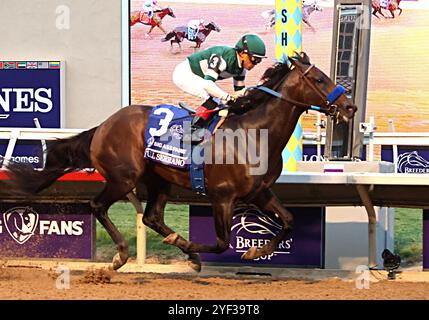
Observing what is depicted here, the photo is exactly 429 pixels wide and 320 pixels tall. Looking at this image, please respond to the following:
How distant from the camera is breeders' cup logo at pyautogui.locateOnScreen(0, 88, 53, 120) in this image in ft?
Result: 43.2

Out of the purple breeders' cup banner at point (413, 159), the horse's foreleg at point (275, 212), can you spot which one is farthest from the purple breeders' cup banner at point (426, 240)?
the purple breeders' cup banner at point (413, 159)

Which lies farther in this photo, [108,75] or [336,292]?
[108,75]

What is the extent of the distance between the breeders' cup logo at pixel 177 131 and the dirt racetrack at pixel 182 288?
0.97 metres

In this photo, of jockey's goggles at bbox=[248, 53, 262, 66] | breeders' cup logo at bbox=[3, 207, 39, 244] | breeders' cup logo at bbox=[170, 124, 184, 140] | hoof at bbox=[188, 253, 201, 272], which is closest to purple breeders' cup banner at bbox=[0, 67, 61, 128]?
breeders' cup logo at bbox=[3, 207, 39, 244]

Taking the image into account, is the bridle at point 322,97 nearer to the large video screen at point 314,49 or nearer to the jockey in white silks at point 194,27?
the large video screen at point 314,49

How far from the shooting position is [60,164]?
6.42 m

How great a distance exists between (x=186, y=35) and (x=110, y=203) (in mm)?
8318

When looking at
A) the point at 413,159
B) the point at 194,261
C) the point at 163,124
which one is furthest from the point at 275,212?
the point at 413,159

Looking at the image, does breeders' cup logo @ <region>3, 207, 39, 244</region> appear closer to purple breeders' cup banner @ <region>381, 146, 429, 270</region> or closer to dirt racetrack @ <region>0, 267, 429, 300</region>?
dirt racetrack @ <region>0, 267, 429, 300</region>

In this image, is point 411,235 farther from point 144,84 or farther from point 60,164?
point 144,84

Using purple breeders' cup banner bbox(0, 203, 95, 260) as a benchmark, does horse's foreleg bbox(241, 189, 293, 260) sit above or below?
above

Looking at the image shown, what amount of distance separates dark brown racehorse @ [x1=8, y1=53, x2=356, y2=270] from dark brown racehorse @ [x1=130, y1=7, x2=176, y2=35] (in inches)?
306

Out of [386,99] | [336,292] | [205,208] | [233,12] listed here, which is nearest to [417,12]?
[386,99]

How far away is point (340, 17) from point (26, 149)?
333 cm
